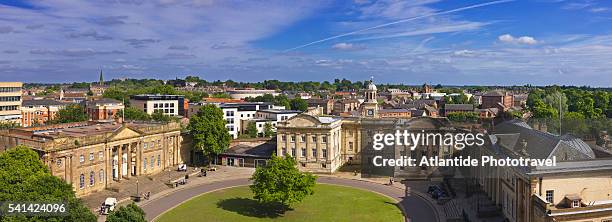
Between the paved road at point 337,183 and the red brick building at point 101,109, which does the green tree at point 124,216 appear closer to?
the paved road at point 337,183

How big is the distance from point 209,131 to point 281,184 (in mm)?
25991

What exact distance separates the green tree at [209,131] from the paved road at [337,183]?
8415 millimetres

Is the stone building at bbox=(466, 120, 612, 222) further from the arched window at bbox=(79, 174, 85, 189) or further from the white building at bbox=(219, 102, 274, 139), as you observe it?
the white building at bbox=(219, 102, 274, 139)

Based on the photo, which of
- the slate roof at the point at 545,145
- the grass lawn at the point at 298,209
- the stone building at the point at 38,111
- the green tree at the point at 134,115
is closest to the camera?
the slate roof at the point at 545,145

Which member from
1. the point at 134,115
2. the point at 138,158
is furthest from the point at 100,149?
the point at 134,115

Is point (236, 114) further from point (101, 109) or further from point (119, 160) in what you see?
point (119, 160)

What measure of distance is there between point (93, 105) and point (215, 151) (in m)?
57.8

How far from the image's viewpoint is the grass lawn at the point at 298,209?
147 feet

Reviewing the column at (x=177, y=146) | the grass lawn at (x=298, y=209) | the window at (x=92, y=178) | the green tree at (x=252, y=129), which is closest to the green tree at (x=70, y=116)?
the column at (x=177, y=146)

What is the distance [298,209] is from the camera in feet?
157

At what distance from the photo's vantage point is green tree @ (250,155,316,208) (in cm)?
4475

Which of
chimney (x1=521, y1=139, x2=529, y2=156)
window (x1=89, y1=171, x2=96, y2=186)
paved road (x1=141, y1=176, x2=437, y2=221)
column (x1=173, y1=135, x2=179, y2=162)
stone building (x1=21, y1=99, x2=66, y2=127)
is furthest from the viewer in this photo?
stone building (x1=21, y1=99, x2=66, y2=127)

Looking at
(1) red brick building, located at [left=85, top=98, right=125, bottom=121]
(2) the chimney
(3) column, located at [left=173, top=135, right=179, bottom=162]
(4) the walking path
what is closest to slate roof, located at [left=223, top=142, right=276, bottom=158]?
(4) the walking path

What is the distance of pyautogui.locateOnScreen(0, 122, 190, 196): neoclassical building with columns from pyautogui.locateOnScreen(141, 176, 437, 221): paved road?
A: 8.55m
